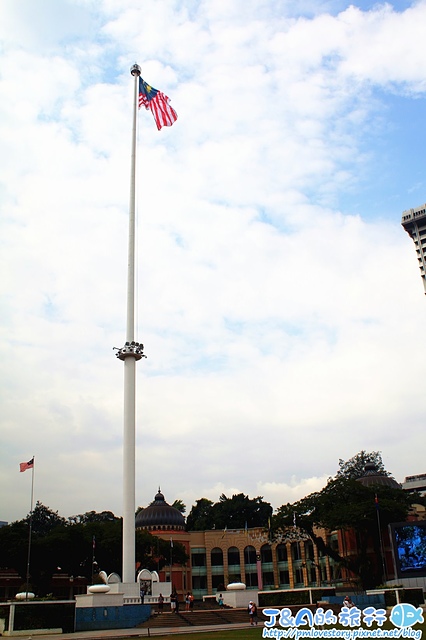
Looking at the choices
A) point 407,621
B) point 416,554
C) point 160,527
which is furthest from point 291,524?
point 407,621

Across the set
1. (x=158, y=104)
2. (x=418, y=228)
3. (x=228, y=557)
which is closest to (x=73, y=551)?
(x=228, y=557)

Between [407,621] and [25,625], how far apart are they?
25.4m

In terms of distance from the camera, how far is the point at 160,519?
89.8 m

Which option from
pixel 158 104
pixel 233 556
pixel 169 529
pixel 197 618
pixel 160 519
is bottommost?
pixel 197 618

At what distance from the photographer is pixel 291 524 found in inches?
2709

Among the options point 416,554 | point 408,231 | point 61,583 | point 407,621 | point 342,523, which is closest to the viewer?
point 407,621

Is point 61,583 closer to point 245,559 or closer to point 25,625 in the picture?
point 245,559

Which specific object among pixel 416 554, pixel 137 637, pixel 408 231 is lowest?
pixel 137 637

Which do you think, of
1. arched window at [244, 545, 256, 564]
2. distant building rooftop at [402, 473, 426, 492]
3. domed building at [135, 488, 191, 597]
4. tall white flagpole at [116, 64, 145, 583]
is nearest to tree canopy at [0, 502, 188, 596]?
domed building at [135, 488, 191, 597]

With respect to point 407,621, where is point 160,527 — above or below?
above

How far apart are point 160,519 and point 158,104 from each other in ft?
191

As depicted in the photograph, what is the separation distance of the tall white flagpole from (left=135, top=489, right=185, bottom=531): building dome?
40.6 meters

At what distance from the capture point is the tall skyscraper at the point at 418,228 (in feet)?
481

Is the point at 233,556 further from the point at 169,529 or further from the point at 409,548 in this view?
the point at 409,548
